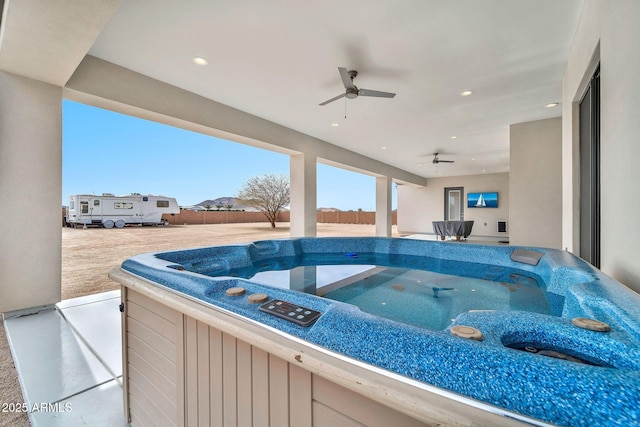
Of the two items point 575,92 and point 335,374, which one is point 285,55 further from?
point 335,374

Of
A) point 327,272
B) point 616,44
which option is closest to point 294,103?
point 327,272

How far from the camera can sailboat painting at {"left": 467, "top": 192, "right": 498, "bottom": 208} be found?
9.48 metres

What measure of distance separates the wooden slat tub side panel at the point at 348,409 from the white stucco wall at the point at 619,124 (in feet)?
4.29

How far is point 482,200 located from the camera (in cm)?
963

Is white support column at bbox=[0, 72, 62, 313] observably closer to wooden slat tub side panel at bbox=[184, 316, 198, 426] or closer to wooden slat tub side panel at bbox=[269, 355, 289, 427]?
wooden slat tub side panel at bbox=[184, 316, 198, 426]

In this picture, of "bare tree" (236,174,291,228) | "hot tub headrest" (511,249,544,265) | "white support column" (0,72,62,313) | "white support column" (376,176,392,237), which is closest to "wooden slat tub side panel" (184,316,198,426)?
"hot tub headrest" (511,249,544,265)

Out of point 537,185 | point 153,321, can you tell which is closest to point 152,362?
point 153,321

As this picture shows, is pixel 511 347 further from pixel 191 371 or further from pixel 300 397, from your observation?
pixel 191 371

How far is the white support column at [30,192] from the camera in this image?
7.78 feet

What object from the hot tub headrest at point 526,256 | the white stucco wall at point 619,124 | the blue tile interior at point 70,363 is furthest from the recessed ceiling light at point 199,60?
the hot tub headrest at point 526,256

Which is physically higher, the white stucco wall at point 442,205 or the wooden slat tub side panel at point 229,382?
the white stucco wall at point 442,205

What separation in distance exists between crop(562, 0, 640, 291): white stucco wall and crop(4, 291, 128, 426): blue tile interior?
2.49m

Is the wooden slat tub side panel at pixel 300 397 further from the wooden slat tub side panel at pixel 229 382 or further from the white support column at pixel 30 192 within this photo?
the white support column at pixel 30 192

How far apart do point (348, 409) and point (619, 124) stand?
5.87 ft
